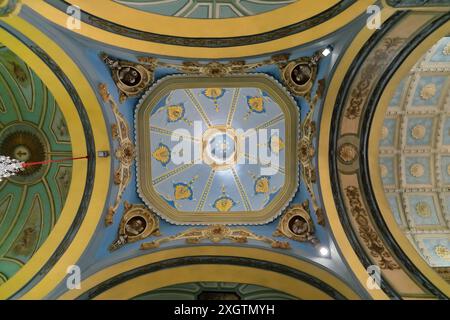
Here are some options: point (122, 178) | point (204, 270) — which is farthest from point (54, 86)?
point (204, 270)

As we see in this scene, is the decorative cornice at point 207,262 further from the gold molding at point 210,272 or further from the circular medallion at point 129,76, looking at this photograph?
the circular medallion at point 129,76

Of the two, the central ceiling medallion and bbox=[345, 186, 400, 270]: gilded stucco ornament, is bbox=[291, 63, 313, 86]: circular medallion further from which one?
bbox=[345, 186, 400, 270]: gilded stucco ornament

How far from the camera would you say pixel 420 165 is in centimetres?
1220

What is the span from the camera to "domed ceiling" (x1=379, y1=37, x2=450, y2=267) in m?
11.6

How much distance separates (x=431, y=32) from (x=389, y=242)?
14.4ft

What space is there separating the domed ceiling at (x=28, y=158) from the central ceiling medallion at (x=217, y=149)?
232 cm

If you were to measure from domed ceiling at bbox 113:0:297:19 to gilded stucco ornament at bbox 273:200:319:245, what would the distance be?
498 centimetres

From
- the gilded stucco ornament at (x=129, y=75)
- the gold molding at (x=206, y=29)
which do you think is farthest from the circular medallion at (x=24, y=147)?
the gold molding at (x=206, y=29)

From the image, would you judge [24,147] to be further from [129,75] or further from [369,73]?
[369,73]

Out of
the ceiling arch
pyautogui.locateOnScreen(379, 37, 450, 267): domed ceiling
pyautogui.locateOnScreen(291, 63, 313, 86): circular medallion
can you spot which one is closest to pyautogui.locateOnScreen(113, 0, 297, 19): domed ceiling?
pyautogui.locateOnScreen(291, 63, 313, 86): circular medallion

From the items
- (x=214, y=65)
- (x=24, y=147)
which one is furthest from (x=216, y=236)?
(x=24, y=147)

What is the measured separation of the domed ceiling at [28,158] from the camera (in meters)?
9.88

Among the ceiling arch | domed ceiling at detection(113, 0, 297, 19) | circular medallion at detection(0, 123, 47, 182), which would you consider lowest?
the ceiling arch

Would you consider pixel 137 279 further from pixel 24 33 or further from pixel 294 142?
pixel 24 33
